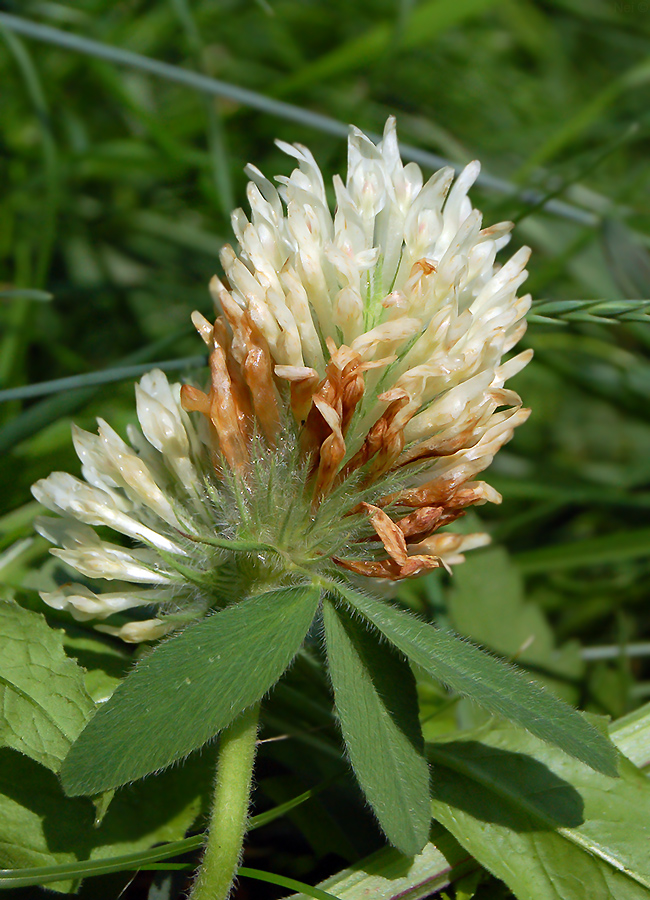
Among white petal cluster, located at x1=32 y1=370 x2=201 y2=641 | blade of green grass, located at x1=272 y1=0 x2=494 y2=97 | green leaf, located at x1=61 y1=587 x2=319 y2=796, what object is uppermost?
blade of green grass, located at x1=272 y1=0 x2=494 y2=97

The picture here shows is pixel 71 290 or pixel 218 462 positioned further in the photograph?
pixel 71 290

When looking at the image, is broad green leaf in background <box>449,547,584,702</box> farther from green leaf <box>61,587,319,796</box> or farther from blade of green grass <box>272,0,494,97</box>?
blade of green grass <box>272,0,494,97</box>

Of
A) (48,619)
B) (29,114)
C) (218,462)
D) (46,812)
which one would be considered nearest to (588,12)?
(29,114)

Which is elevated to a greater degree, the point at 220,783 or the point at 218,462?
the point at 218,462

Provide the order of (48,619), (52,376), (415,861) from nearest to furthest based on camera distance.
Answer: (415,861) < (48,619) < (52,376)

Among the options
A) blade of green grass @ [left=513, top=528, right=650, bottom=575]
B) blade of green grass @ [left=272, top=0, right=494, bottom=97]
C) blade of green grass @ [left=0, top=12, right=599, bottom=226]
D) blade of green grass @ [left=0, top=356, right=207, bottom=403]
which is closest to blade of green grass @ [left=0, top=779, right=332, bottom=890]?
blade of green grass @ [left=0, top=356, right=207, bottom=403]

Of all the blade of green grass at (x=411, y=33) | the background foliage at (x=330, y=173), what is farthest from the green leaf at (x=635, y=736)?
the blade of green grass at (x=411, y=33)

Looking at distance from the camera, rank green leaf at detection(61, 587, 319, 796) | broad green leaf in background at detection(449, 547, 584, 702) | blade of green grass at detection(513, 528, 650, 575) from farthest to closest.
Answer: blade of green grass at detection(513, 528, 650, 575) → broad green leaf in background at detection(449, 547, 584, 702) → green leaf at detection(61, 587, 319, 796)

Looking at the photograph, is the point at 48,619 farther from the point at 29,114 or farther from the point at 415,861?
the point at 29,114

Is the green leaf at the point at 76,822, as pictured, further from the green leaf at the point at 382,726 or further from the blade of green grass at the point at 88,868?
the green leaf at the point at 382,726
